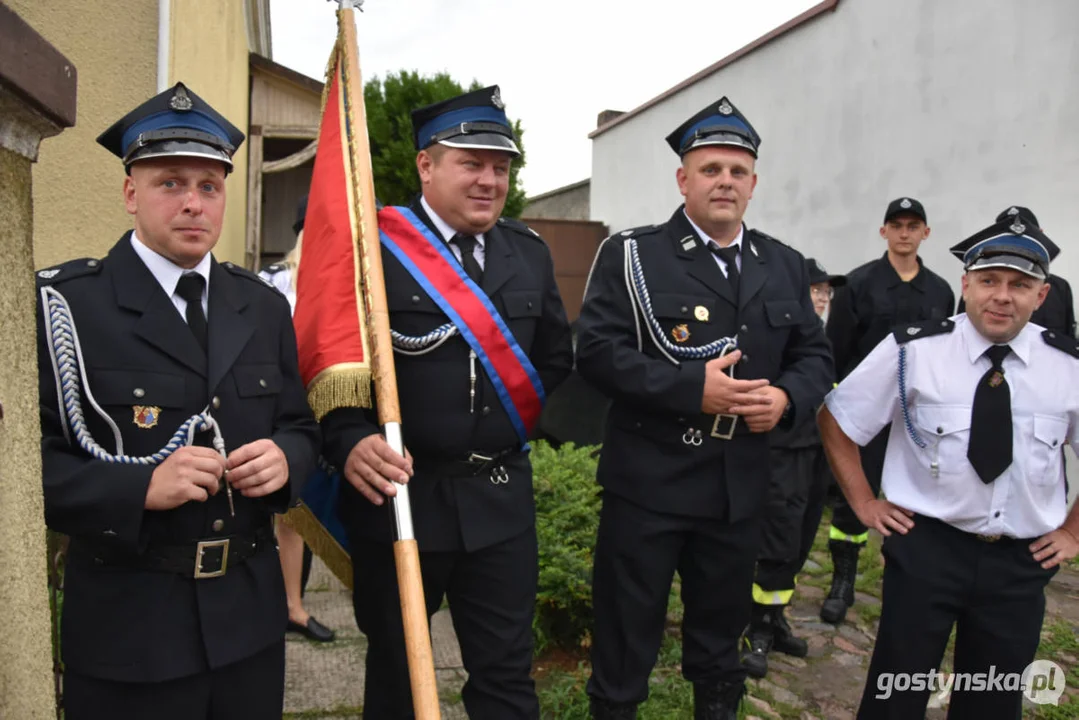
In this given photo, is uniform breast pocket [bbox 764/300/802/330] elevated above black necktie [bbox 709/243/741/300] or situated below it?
below

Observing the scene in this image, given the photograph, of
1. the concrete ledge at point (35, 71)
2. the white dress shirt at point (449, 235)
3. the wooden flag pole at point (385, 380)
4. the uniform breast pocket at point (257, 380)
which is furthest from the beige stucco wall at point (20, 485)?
the white dress shirt at point (449, 235)

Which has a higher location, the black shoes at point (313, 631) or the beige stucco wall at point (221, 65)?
the beige stucco wall at point (221, 65)

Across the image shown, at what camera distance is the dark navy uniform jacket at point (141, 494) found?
1.83m

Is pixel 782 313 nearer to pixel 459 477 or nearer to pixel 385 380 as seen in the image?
pixel 459 477

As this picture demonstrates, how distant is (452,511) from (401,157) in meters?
9.83

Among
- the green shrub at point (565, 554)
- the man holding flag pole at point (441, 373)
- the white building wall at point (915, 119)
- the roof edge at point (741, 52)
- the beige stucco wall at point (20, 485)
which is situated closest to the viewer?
the beige stucco wall at point (20, 485)

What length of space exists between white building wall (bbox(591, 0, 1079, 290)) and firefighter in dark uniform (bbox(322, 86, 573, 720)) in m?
5.60

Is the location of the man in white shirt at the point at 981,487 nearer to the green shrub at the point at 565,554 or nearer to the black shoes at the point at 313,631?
the green shrub at the point at 565,554

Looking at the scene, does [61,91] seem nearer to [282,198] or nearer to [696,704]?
[696,704]

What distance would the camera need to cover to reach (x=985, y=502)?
2701mm

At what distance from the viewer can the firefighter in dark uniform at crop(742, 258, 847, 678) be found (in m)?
4.02

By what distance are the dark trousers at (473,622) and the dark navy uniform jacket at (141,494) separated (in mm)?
581

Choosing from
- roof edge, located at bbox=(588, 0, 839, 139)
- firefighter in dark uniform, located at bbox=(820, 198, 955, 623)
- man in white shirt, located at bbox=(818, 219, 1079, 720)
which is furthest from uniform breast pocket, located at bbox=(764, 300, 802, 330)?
roof edge, located at bbox=(588, 0, 839, 139)

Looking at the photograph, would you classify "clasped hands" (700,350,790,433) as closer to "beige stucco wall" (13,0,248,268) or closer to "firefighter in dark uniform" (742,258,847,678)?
"firefighter in dark uniform" (742,258,847,678)
